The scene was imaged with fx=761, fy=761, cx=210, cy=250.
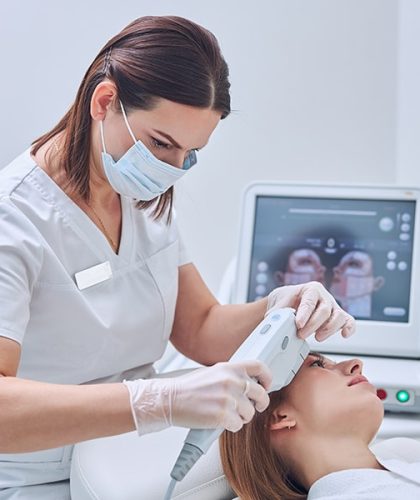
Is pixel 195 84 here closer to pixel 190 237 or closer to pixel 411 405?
pixel 411 405

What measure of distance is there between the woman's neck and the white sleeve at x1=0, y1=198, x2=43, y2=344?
601mm

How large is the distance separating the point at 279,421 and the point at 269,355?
1.01ft

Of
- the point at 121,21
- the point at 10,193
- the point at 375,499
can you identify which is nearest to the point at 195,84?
the point at 10,193

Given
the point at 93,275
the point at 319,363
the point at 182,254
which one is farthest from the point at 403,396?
the point at 93,275

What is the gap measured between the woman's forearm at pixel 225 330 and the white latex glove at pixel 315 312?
0.44ft

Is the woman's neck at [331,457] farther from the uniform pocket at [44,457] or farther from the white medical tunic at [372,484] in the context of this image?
the uniform pocket at [44,457]

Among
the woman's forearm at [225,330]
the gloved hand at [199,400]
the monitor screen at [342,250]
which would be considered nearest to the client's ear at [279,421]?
the woman's forearm at [225,330]

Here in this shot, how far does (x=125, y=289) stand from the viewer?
1.60 metres

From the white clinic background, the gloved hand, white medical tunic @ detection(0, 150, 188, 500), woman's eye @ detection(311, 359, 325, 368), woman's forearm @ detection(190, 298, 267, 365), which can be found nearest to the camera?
the gloved hand

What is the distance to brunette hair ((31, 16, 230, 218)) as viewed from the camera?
4.64ft

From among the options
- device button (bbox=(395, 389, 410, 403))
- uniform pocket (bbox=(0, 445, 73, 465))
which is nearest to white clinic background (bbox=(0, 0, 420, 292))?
device button (bbox=(395, 389, 410, 403))

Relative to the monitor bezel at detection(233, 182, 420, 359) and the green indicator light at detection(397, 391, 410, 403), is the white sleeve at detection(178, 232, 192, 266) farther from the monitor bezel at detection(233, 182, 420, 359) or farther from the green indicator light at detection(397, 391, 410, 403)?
the green indicator light at detection(397, 391, 410, 403)

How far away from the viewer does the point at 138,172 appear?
4.83 ft

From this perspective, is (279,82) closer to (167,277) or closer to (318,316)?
(167,277)
